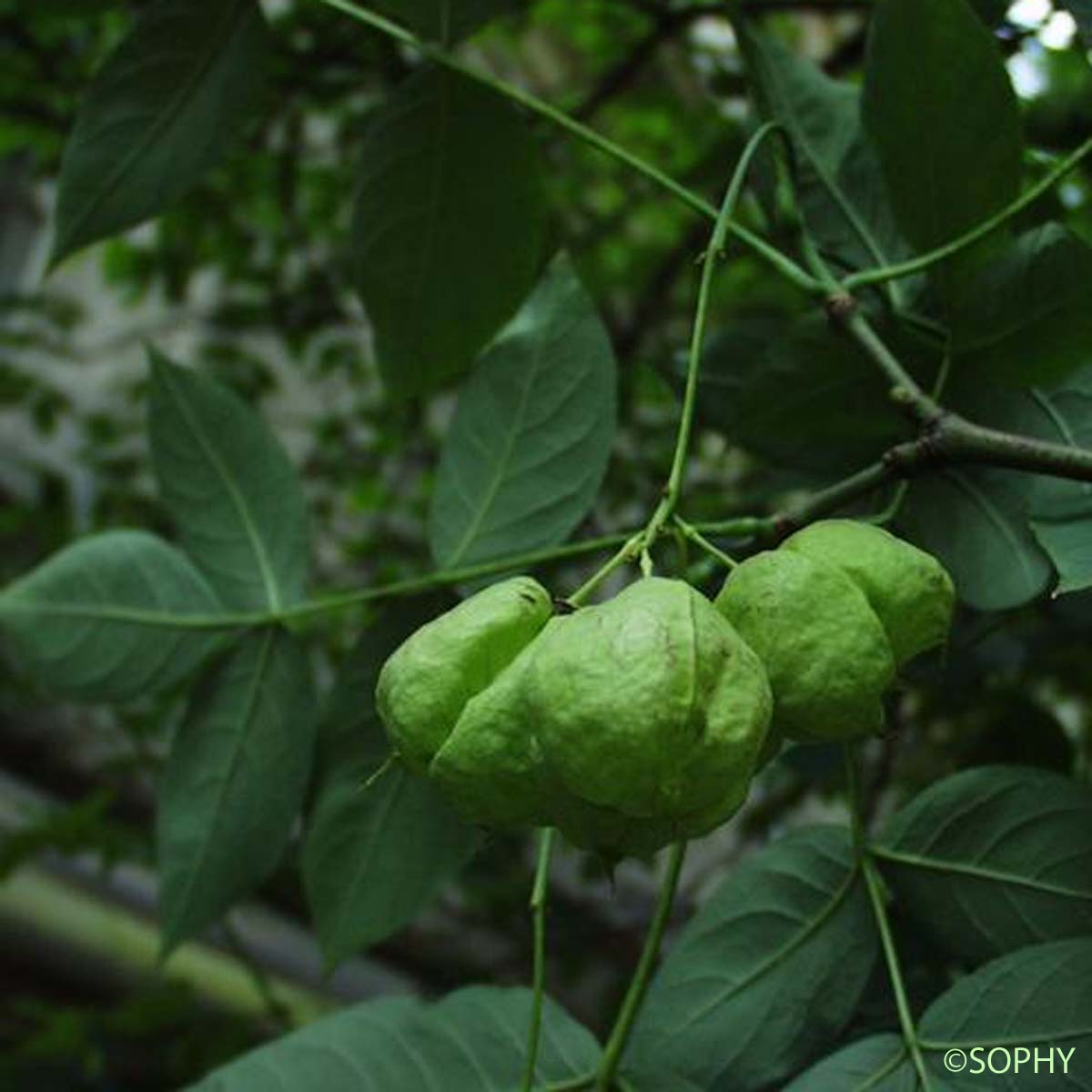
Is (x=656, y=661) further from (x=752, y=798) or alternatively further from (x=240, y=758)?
(x=752, y=798)

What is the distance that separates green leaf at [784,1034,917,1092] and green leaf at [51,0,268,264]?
697 millimetres

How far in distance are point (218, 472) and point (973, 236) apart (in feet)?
1.79

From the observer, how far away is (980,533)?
923 mm

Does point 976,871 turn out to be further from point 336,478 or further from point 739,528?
point 336,478

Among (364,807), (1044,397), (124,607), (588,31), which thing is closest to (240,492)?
(124,607)

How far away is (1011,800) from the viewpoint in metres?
0.89

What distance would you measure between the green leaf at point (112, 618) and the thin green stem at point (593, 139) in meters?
0.38

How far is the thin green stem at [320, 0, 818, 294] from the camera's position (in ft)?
3.01

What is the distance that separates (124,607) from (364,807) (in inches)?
9.6

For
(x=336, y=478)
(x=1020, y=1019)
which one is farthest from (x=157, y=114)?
Answer: (x=336, y=478)

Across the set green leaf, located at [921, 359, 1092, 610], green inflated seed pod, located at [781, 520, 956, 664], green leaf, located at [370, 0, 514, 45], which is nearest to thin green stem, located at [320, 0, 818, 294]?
green leaf, located at [370, 0, 514, 45]

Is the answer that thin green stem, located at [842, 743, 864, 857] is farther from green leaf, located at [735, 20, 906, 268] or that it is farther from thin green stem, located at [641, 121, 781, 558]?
green leaf, located at [735, 20, 906, 268]

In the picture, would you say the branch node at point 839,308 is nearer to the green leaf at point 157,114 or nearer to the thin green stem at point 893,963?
the thin green stem at point 893,963

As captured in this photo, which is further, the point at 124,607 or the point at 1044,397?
the point at 124,607
